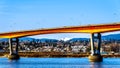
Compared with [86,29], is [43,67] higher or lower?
lower

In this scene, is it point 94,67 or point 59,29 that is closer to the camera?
point 94,67

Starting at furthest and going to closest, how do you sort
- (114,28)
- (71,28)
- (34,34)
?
(34,34), (71,28), (114,28)

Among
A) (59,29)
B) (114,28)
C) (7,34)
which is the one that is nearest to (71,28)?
(59,29)

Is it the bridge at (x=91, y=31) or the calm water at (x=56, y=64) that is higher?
the bridge at (x=91, y=31)

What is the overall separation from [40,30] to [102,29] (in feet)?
74.8

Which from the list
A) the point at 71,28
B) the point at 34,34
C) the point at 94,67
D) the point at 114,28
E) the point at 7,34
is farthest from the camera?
the point at 7,34

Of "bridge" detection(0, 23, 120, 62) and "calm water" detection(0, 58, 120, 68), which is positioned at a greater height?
"bridge" detection(0, 23, 120, 62)

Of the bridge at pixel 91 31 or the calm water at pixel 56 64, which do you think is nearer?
the calm water at pixel 56 64

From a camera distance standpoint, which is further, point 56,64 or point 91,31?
point 91,31

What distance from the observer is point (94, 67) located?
335ft

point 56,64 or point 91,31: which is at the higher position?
point 91,31

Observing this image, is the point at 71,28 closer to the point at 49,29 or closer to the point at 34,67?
the point at 49,29

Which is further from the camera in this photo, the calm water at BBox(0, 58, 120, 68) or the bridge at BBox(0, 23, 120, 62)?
the bridge at BBox(0, 23, 120, 62)

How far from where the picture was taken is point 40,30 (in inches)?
5625
